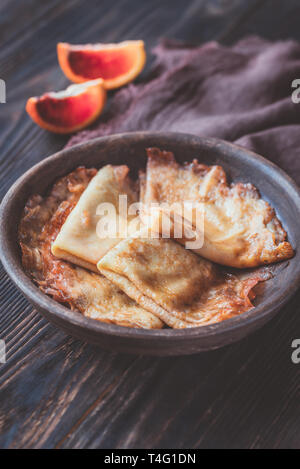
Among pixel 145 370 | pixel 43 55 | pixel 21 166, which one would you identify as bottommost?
pixel 145 370

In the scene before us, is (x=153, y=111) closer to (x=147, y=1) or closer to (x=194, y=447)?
(x=147, y=1)

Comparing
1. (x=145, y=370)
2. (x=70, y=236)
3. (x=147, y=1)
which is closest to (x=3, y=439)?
(x=145, y=370)

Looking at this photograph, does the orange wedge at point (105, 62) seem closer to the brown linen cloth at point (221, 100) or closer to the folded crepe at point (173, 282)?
the brown linen cloth at point (221, 100)
